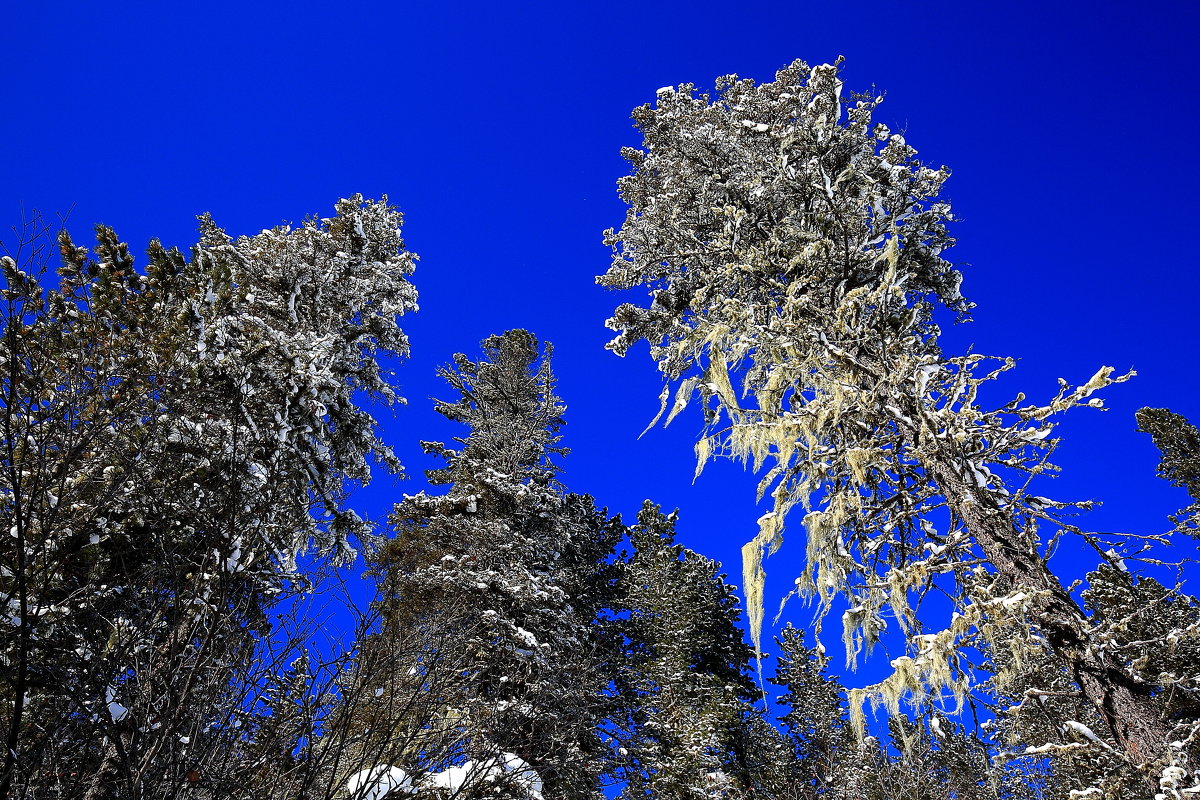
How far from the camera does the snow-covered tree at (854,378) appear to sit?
14.7 feet

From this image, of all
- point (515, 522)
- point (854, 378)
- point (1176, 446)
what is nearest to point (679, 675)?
point (515, 522)

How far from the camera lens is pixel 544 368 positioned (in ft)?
71.7

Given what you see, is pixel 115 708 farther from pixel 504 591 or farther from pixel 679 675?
pixel 679 675

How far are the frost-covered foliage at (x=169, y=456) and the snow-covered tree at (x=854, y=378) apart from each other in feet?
15.7

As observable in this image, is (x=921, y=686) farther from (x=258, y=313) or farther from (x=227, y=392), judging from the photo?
(x=258, y=313)

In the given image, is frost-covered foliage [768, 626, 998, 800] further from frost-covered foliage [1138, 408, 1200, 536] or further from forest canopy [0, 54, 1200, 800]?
frost-covered foliage [1138, 408, 1200, 536]

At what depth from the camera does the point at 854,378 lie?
20.0ft

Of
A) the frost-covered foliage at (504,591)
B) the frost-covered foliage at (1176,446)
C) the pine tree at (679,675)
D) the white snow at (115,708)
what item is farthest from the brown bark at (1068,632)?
the frost-covered foliage at (1176,446)

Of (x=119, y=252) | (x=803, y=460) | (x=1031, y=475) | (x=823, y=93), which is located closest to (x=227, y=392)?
(x=119, y=252)

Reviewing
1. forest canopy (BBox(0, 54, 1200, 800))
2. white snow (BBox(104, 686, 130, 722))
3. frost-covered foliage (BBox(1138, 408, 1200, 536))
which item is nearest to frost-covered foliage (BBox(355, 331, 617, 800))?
forest canopy (BBox(0, 54, 1200, 800))

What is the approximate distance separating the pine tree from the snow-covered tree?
30.8ft

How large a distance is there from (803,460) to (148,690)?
17.9 feet

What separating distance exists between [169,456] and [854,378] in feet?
24.8

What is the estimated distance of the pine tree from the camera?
15672mm
